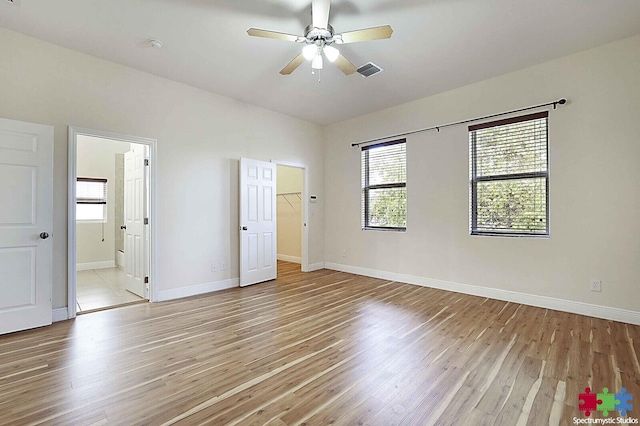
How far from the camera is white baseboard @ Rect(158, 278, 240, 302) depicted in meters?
4.11

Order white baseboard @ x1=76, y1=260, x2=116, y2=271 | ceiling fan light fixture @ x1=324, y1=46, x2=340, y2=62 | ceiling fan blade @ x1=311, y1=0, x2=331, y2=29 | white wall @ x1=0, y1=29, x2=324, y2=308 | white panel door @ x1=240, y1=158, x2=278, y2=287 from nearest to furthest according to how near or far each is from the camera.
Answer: ceiling fan blade @ x1=311, y1=0, x2=331, y2=29
ceiling fan light fixture @ x1=324, y1=46, x2=340, y2=62
white wall @ x1=0, y1=29, x2=324, y2=308
white panel door @ x1=240, y1=158, x2=278, y2=287
white baseboard @ x1=76, y1=260, x2=116, y2=271

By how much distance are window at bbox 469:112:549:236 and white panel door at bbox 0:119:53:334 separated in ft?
17.2

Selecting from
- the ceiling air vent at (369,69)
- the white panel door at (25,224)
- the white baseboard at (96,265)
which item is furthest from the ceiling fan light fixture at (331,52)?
the white baseboard at (96,265)

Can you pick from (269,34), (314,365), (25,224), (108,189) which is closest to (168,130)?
(25,224)

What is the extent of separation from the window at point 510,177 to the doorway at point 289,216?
12.9ft

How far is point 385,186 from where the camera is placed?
5.47 m

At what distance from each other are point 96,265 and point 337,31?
667 centimetres

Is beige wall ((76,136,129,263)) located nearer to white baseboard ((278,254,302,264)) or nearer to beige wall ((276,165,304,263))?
beige wall ((276,165,304,263))

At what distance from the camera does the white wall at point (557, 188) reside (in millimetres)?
3283

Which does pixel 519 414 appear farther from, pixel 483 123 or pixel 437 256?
pixel 483 123

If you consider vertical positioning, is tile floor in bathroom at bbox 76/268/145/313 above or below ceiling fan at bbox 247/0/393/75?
below

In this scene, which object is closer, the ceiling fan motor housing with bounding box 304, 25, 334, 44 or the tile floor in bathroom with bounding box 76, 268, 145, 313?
the ceiling fan motor housing with bounding box 304, 25, 334, 44

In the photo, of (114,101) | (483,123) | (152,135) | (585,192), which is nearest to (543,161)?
(585,192)

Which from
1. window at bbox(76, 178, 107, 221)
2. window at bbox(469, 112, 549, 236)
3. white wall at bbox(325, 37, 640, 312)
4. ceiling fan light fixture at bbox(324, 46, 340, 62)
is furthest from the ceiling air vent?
window at bbox(76, 178, 107, 221)
